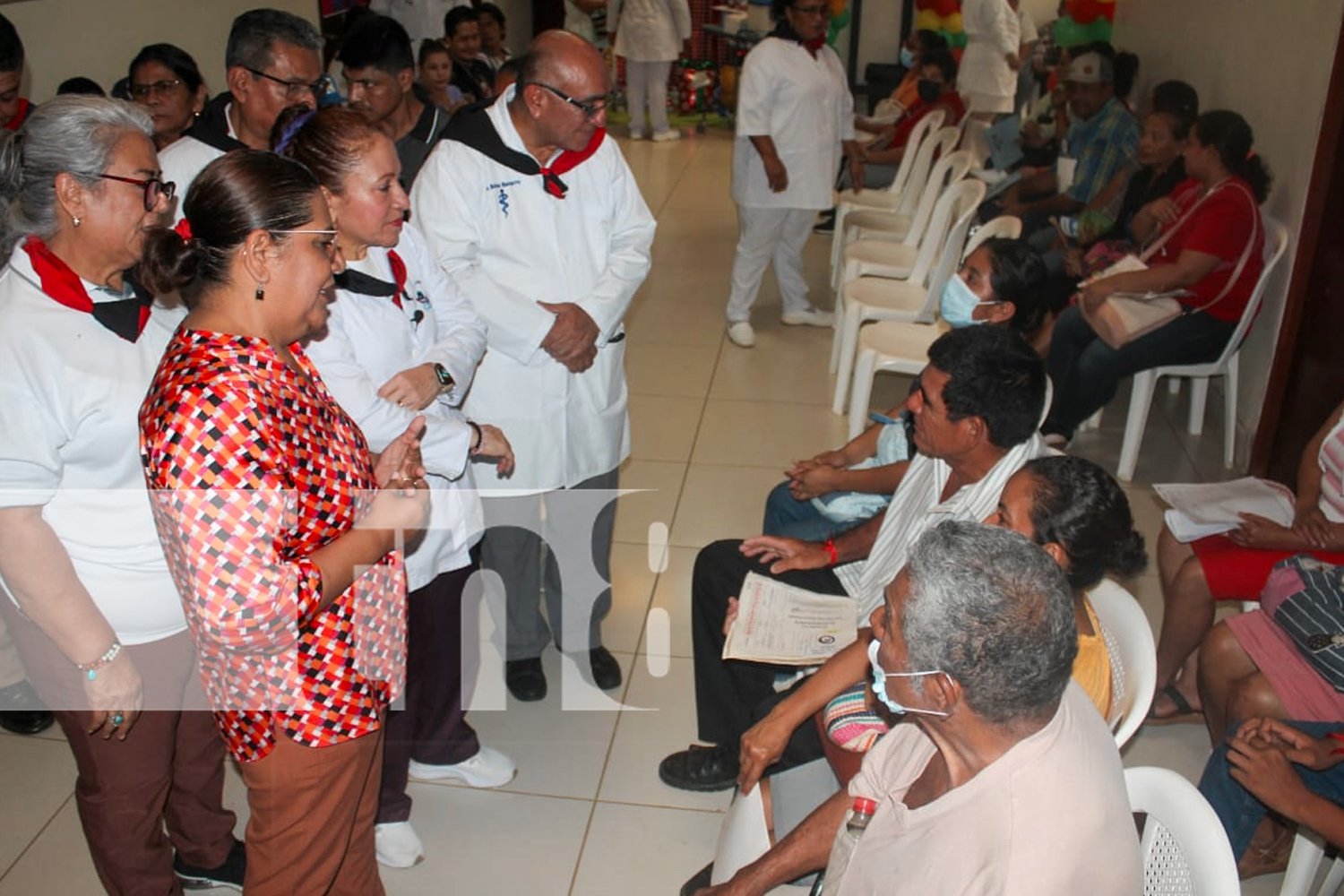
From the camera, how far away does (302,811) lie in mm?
1693

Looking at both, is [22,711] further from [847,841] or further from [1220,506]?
[1220,506]

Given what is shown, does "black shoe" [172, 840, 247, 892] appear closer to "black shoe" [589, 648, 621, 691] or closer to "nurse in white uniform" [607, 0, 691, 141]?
"black shoe" [589, 648, 621, 691]

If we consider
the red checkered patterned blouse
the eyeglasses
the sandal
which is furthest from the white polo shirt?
the sandal

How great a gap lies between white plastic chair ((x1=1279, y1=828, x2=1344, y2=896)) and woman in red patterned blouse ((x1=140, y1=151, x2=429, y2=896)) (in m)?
1.81

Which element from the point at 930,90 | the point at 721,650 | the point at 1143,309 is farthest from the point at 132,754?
the point at 930,90

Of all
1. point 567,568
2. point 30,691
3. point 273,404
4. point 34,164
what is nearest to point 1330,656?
point 567,568

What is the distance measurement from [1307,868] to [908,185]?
4.45 m

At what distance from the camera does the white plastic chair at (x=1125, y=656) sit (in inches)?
72.6

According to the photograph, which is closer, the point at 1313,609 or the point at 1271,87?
the point at 1313,609

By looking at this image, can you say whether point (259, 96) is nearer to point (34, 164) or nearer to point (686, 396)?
point (34, 164)

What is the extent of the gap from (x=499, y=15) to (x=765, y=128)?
2.74 m

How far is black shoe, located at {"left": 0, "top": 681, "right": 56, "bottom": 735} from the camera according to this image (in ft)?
9.17

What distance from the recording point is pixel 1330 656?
2191 millimetres

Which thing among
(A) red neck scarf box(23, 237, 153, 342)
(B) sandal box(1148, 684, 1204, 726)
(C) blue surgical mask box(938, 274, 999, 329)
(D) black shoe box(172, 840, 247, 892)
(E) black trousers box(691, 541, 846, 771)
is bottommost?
(D) black shoe box(172, 840, 247, 892)
